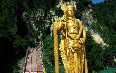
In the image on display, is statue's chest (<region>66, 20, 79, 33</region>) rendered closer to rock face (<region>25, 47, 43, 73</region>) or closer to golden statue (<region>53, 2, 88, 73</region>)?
golden statue (<region>53, 2, 88, 73</region>)

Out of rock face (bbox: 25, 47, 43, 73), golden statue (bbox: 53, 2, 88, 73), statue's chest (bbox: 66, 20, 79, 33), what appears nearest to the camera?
golden statue (bbox: 53, 2, 88, 73)

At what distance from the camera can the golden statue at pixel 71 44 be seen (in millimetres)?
7703

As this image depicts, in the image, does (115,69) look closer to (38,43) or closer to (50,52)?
(50,52)

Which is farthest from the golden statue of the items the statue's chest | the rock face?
the rock face

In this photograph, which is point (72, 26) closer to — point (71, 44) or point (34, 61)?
point (71, 44)

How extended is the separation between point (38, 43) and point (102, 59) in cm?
694

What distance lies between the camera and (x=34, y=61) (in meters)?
23.3

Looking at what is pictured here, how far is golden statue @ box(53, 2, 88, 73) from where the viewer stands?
7703 mm

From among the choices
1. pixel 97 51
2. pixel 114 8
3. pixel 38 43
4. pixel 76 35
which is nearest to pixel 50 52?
pixel 97 51

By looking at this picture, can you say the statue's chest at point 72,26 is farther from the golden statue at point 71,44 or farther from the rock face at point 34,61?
the rock face at point 34,61

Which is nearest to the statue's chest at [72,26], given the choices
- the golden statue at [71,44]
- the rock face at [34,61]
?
A: the golden statue at [71,44]

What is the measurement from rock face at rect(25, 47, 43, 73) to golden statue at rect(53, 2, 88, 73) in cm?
1196

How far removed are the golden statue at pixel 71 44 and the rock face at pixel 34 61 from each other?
1196 centimetres

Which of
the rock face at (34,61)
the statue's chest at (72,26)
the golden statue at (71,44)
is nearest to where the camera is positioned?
the golden statue at (71,44)
